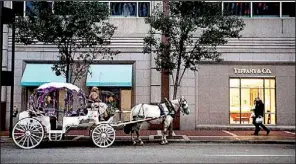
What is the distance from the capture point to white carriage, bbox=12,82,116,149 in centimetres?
1253

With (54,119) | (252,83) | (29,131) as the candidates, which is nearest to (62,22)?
(54,119)

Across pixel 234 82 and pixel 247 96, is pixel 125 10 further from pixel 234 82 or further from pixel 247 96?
pixel 247 96

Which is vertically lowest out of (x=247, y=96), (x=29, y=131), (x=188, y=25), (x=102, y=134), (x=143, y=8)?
(x=102, y=134)

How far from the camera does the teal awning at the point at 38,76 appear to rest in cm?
1919

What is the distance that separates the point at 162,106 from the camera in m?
14.1

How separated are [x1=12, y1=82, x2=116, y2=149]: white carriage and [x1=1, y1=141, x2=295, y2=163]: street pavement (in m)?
0.36

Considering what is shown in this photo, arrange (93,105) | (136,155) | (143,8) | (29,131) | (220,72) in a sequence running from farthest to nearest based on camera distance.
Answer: (143,8) < (220,72) < (93,105) < (29,131) < (136,155)

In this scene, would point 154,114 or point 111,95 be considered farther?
point 111,95

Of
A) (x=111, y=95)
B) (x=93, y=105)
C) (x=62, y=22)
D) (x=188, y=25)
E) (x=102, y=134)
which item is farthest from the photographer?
(x=111, y=95)

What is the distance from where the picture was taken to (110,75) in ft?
64.0

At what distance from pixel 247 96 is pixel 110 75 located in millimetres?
7267

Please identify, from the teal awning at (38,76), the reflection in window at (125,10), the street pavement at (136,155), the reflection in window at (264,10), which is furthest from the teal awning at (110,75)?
the reflection in window at (264,10)

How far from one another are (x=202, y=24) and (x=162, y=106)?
3.61 meters

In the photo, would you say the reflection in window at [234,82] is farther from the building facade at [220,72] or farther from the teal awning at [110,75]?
the teal awning at [110,75]
